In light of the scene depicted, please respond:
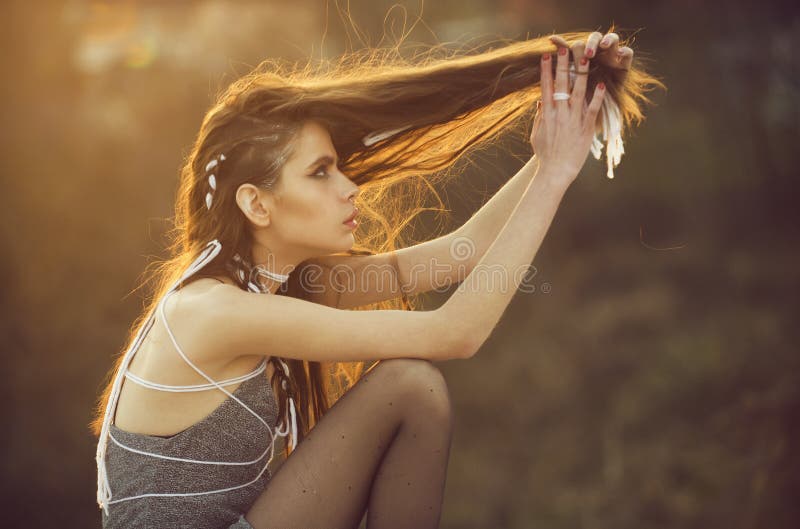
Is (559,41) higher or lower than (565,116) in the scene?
higher

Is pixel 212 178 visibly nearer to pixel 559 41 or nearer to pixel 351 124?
pixel 351 124

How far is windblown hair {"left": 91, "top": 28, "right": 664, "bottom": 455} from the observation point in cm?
175

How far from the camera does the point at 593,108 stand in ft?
5.68

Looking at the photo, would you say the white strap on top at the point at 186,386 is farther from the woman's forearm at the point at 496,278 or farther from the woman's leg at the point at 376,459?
the woman's forearm at the point at 496,278

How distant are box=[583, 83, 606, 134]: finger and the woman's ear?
66 cm

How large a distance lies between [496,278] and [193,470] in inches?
26.6

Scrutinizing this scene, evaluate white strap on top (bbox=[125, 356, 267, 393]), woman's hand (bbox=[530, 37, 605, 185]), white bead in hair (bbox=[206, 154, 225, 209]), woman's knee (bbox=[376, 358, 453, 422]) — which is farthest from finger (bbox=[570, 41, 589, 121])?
white strap on top (bbox=[125, 356, 267, 393])

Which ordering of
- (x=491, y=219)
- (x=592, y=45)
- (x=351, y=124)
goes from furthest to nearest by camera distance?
(x=491, y=219) → (x=351, y=124) → (x=592, y=45)

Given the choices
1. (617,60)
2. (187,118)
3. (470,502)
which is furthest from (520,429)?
(617,60)

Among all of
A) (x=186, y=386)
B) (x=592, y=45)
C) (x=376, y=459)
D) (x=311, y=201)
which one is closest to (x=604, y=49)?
(x=592, y=45)

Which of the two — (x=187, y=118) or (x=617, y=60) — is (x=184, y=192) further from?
(x=187, y=118)

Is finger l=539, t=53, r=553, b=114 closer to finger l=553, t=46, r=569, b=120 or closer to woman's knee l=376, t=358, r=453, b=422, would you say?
finger l=553, t=46, r=569, b=120

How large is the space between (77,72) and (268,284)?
221 cm

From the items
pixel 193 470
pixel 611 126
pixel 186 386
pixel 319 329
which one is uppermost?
pixel 611 126
